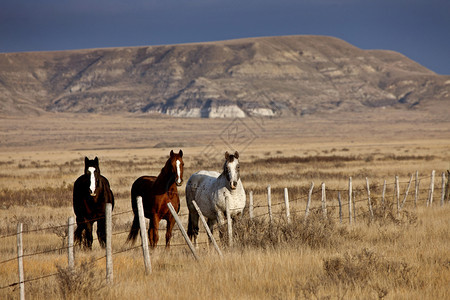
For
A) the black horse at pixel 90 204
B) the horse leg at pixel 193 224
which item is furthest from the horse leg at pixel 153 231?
the horse leg at pixel 193 224

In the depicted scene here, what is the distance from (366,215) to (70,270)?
9.64 metres

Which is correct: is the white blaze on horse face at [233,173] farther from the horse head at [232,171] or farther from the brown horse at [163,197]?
the brown horse at [163,197]

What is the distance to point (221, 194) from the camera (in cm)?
1157

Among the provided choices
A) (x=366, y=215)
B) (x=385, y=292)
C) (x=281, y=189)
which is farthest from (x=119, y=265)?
(x=281, y=189)

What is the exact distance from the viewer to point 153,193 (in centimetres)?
1140

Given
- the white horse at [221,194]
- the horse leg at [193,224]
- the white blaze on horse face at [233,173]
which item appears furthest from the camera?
the horse leg at [193,224]

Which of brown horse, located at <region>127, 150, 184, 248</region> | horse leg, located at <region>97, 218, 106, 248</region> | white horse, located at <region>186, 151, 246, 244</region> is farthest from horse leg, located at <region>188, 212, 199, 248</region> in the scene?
horse leg, located at <region>97, 218, 106, 248</region>

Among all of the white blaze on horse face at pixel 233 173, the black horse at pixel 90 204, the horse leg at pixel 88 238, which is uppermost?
the white blaze on horse face at pixel 233 173

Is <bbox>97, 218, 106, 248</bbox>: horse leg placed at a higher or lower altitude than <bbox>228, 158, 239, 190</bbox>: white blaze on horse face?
lower

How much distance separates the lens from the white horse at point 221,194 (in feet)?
36.5

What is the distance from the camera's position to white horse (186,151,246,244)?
11117 millimetres

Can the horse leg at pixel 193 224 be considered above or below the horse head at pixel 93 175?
below

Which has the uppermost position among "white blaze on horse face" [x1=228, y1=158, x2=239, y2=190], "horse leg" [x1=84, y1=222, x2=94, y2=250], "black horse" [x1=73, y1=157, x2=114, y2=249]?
"white blaze on horse face" [x1=228, y1=158, x2=239, y2=190]

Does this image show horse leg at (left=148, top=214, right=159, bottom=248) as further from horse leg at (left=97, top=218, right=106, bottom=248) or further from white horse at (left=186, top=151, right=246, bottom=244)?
white horse at (left=186, top=151, right=246, bottom=244)
